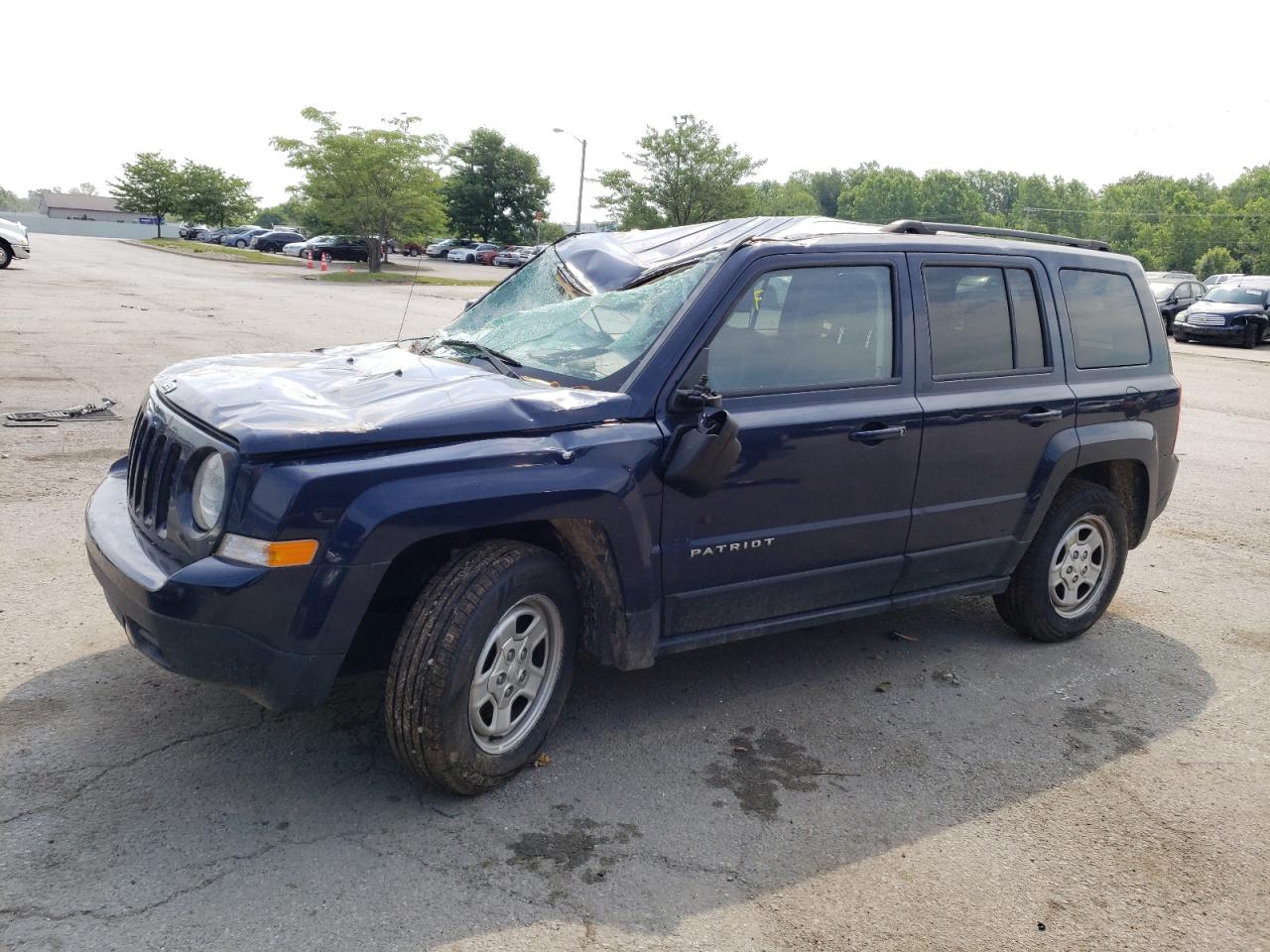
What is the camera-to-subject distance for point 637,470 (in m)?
3.60

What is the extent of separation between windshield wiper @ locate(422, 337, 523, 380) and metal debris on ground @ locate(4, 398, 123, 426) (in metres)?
5.32

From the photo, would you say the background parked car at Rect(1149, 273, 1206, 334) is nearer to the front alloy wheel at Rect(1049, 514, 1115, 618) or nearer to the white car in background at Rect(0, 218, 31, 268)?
the front alloy wheel at Rect(1049, 514, 1115, 618)

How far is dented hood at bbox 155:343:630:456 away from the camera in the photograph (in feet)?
10.3

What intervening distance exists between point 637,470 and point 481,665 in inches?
32.2

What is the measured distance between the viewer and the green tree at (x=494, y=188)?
77.4 meters

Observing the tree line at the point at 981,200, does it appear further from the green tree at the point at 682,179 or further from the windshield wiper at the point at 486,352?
the windshield wiper at the point at 486,352

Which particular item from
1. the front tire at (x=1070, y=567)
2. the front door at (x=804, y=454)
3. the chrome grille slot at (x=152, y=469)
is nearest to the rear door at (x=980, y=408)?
the front door at (x=804, y=454)

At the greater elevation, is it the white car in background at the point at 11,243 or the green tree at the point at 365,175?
the green tree at the point at 365,175

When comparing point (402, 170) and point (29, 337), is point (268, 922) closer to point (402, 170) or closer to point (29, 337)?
point (29, 337)

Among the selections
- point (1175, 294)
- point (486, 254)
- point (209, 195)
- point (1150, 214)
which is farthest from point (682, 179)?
point (1150, 214)

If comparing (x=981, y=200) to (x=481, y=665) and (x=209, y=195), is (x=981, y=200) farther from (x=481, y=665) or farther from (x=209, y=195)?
(x=481, y=665)

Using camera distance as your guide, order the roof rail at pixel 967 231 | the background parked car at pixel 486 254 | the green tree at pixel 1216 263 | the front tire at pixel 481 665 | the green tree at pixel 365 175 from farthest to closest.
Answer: the green tree at pixel 1216 263 < the background parked car at pixel 486 254 < the green tree at pixel 365 175 < the roof rail at pixel 967 231 < the front tire at pixel 481 665

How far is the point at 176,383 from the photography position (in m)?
3.76

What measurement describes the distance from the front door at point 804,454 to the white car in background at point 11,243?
29.2 meters
